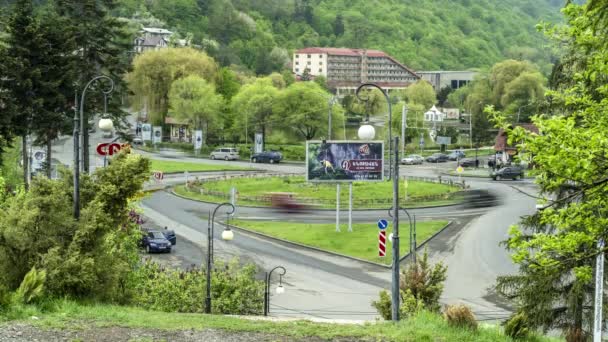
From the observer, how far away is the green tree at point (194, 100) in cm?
10100

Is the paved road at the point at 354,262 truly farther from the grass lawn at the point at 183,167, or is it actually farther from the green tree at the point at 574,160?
the grass lawn at the point at 183,167

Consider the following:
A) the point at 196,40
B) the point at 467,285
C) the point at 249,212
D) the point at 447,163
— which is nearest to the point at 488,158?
the point at 447,163

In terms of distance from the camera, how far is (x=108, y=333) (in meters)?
15.1

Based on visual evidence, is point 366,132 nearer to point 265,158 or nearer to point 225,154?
point 265,158

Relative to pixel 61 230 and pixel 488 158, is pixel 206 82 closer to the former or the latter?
pixel 488 158

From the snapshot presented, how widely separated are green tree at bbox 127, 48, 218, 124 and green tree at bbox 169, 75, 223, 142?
132 inches

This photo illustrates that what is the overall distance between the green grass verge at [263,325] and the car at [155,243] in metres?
26.1

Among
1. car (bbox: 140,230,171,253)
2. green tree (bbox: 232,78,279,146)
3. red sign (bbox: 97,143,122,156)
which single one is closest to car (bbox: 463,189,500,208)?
car (bbox: 140,230,171,253)

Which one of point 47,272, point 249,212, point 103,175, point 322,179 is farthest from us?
point 249,212

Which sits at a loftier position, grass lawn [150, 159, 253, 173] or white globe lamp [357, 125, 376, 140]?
white globe lamp [357, 125, 376, 140]

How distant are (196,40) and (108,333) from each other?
604ft

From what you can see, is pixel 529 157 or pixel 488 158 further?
pixel 488 158

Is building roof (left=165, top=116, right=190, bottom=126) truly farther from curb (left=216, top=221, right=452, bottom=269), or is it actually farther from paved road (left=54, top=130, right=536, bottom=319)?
curb (left=216, top=221, right=452, bottom=269)

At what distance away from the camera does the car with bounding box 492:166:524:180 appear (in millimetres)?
76312
